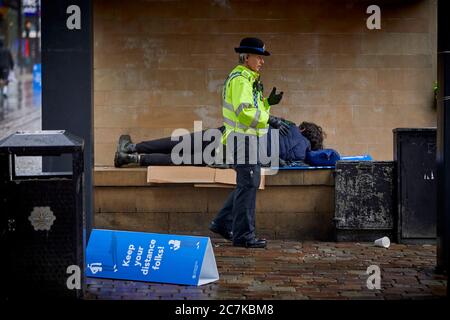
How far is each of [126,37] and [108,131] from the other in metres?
1.07

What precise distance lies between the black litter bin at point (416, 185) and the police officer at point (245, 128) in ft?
4.45

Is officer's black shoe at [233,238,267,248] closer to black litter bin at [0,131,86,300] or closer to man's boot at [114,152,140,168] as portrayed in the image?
man's boot at [114,152,140,168]

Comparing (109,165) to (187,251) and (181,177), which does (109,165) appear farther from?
(187,251)

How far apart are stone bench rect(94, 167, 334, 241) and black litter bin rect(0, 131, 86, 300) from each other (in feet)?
10.2

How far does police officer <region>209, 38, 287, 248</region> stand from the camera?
855cm

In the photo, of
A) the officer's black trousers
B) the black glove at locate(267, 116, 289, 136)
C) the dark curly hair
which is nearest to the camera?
the officer's black trousers

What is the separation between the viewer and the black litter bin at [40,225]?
6.25m

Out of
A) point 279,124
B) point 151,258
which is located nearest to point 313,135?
point 279,124

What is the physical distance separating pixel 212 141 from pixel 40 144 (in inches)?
143

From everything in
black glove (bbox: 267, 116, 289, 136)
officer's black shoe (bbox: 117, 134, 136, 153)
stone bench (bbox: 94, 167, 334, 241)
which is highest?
black glove (bbox: 267, 116, 289, 136)

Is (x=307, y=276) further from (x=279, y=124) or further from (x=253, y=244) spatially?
(x=279, y=124)

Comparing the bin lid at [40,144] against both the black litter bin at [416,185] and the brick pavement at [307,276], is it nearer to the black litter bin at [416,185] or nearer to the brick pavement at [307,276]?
the brick pavement at [307,276]

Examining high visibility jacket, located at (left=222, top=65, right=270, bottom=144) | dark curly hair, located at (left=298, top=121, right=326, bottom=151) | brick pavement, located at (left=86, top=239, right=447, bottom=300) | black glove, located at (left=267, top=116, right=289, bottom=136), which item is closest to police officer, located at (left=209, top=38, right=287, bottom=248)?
high visibility jacket, located at (left=222, top=65, right=270, bottom=144)
